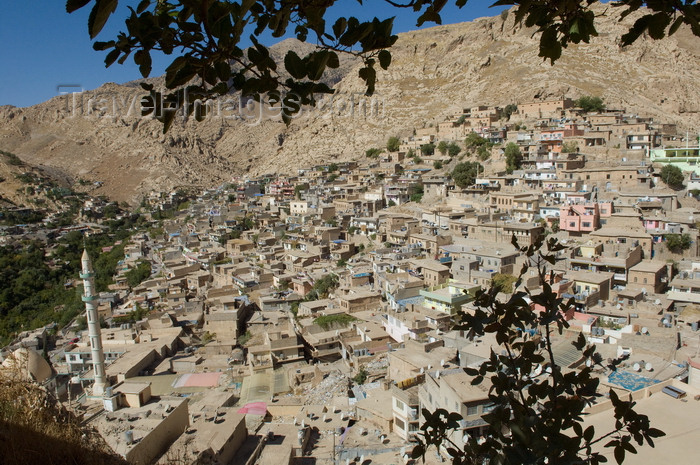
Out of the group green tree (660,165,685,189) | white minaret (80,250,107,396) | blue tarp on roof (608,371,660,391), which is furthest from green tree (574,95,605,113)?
white minaret (80,250,107,396)

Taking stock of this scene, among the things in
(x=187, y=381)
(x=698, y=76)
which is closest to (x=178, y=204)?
(x=187, y=381)

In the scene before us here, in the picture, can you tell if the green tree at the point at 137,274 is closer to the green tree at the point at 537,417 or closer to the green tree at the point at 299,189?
the green tree at the point at 299,189

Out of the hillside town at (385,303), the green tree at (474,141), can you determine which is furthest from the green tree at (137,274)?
the green tree at (474,141)

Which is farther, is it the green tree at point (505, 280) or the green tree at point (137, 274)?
the green tree at point (137, 274)

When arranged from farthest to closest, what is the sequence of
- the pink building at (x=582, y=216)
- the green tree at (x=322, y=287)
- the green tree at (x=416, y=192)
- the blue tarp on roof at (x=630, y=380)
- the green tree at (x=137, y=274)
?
1. the green tree at (x=416, y=192)
2. the green tree at (x=137, y=274)
3. the green tree at (x=322, y=287)
4. the pink building at (x=582, y=216)
5. the blue tarp on roof at (x=630, y=380)

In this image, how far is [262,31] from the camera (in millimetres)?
1133

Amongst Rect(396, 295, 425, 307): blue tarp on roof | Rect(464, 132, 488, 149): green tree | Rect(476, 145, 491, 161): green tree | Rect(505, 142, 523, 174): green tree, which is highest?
Rect(464, 132, 488, 149): green tree

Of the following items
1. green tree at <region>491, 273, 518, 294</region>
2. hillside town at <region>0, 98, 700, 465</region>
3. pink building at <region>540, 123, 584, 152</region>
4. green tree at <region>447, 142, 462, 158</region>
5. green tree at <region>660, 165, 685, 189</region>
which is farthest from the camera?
green tree at <region>447, 142, 462, 158</region>

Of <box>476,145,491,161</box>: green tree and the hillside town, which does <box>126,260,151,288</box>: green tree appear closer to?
the hillside town

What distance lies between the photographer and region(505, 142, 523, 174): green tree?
19250 mm

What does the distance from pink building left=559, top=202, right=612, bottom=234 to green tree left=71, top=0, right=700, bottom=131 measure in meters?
13.8

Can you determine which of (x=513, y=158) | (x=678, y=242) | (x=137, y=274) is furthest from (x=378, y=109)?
(x=678, y=242)

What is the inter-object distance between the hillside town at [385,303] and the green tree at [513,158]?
0.27 feet

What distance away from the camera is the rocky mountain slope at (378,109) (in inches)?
1182
